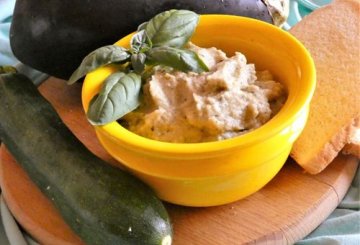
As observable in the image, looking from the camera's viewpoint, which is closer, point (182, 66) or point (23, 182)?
point (182, 66)

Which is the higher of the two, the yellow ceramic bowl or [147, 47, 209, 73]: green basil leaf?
[147, 47, 209, 73]: green basil leaf

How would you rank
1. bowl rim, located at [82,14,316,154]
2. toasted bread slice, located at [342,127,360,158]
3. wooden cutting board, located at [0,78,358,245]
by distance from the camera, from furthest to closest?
toasted bread slice, located at [342,127,360,158], wooden cutting board, located at [0,78,358,245], bowl rim, located at [82,14,316,154]

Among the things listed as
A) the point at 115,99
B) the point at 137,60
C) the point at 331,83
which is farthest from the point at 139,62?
the point at 331,83

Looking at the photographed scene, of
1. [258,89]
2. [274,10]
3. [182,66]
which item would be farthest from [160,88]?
[274,10]

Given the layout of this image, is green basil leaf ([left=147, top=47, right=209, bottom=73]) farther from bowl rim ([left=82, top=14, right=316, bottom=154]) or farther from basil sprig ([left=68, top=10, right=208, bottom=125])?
bowl rim ([left=82, top=14, right=316, bottom=154])

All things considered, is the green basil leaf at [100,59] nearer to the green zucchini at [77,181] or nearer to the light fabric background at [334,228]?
the green zucchini at [77,181]

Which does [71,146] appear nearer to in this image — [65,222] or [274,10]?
[65,222]

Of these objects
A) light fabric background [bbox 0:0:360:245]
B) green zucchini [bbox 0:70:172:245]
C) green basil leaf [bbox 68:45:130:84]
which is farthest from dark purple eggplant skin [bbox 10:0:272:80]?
light fabric background [bbox 0:0:360:245]

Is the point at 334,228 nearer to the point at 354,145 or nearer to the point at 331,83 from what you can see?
the point at 354,145
